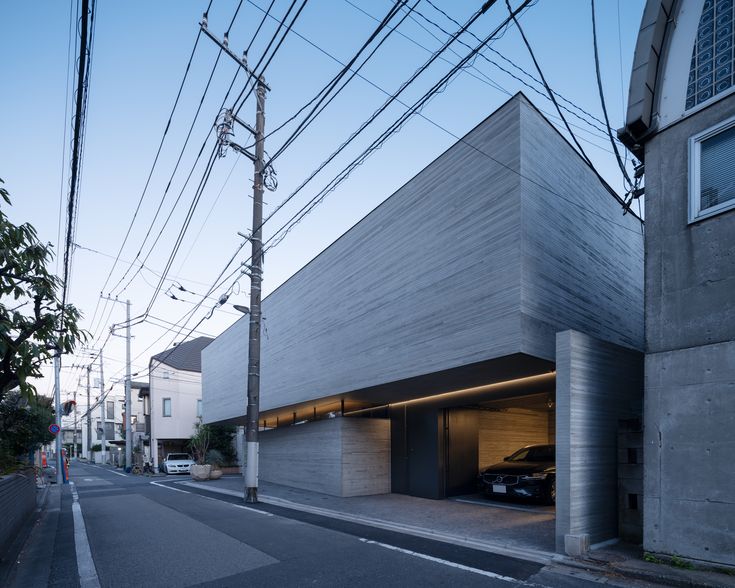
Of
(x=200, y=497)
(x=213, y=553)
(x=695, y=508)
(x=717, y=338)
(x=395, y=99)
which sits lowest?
(x=200, y=497)

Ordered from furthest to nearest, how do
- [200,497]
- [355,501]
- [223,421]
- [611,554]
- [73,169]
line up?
1. [223,421]
2. [200,497]
3. [355,501]
4. [73,169]
5. [611,554]

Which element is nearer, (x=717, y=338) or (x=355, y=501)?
(x=717, y=338)

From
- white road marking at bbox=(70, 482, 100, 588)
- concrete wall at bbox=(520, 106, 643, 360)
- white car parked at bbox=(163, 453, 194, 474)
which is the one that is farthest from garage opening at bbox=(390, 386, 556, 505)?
white car parked at bbox=(163, 453, 194, 474)

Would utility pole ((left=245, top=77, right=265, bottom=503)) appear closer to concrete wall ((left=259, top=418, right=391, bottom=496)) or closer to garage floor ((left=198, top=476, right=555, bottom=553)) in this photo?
garage floor ((left=198, top=476, right=555, bottom=553))

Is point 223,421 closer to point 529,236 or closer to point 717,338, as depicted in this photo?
point 529,236

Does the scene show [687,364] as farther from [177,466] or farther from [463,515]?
[177,466]

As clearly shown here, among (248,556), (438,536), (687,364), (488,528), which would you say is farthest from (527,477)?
(248,556)

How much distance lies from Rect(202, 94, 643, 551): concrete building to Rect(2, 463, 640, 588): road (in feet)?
5.67

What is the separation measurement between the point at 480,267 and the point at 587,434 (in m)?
3.48

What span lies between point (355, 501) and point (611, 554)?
7540 millimetres

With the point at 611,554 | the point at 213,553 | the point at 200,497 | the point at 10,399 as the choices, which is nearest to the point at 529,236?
the point at 611,554

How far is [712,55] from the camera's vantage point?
664 cm

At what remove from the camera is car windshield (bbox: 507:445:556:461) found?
39.1 ft

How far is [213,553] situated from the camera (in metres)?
7.25
